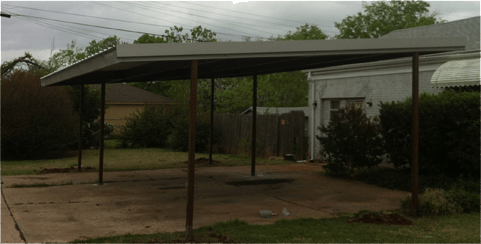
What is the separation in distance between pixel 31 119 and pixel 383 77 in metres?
12.7

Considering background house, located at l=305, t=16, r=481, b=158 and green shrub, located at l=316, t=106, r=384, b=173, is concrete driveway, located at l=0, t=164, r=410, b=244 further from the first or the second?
background house, located at l=305, t=16, r=481, b=158

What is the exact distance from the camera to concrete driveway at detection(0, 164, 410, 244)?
6957 mm

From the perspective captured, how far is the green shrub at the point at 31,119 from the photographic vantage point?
16766 millimetres

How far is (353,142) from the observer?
12.0 meters

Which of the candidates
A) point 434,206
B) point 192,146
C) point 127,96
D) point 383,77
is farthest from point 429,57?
point 127,96

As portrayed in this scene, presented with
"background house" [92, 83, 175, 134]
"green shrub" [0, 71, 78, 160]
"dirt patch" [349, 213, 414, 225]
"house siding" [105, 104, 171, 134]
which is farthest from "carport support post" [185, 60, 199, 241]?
"house siding" [105, 104, 171, 134]

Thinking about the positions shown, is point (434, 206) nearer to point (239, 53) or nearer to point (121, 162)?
point (239, 53)

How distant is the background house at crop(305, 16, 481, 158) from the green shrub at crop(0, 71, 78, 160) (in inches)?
382

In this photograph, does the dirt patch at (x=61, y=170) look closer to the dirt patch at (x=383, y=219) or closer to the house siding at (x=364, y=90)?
the house siding at (x=364, y=90)

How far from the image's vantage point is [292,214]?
7953mm

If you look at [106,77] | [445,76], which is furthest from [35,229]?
[445,76]

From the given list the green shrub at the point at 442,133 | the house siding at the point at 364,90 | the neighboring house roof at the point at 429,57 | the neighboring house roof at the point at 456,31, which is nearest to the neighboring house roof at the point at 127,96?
the house siding at the point at 364,90

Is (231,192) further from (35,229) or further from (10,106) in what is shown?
(10,106)

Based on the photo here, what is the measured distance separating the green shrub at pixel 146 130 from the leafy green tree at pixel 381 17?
95.8 ft
